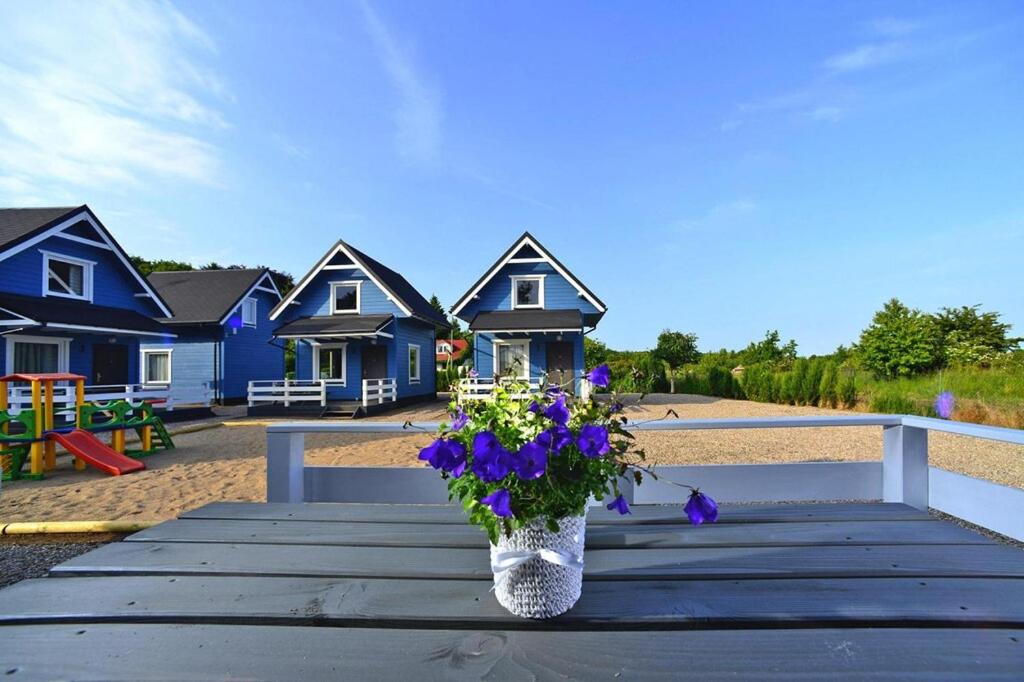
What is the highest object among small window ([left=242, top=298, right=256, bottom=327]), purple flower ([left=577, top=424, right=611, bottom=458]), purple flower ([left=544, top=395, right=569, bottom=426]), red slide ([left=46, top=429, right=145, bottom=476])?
small window ([left=242, top=298, right=256, bottom=327])

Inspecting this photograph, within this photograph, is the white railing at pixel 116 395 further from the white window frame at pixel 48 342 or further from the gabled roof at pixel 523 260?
the gabled roof at pixel 523 260

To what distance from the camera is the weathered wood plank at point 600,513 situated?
211 cm

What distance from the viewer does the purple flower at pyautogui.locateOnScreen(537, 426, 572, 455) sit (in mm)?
1060

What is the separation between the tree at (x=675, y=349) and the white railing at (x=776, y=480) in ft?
88.6

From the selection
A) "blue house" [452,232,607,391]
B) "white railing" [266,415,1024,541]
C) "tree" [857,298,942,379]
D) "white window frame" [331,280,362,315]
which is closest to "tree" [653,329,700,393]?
"tree" [857,298,942,379]

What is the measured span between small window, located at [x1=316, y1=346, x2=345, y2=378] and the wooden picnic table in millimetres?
16921

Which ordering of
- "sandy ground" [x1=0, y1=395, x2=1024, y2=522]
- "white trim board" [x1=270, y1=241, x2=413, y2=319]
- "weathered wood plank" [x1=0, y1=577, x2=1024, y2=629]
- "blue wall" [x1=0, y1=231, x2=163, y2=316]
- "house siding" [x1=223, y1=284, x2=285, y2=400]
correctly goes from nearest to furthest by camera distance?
"weathered wood plank" [x1=0, y1=577, x2=1024, y2=629]
"sandy ground" [x1=0, y1=395, x2=1024, y2=522]
"blue wall" [x1=0, y1=231, x2=163, y2=316]
"white trim board" [x1=270, y1=241, x2=413, y2=319]
"house siding" [x1=223, y1=284, x2=285, y2=400]

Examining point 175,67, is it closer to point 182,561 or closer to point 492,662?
point 182,561

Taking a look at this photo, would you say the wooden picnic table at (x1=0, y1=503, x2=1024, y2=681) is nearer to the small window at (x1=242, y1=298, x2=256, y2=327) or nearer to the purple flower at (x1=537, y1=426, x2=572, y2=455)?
the purple flower at (x1=537, y1=426, x2=572, y2=455)

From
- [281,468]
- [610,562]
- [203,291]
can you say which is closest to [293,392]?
[203,291]

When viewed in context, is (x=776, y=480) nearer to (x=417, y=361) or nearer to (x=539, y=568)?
(x=539, y=568)

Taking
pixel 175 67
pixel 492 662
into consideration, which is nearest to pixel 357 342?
pixel 175 67

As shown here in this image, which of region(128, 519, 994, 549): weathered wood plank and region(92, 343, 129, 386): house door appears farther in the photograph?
region(92, 343, 129, 386): house door

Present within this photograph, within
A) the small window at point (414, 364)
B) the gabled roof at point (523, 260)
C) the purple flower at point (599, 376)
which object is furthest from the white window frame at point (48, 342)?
the purple flower at point (599, 376)
